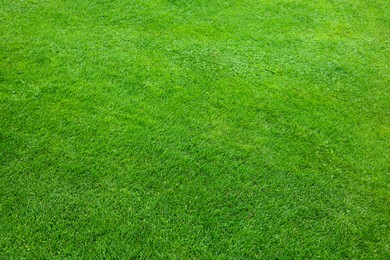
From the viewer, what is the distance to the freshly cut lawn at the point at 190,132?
8.39ft

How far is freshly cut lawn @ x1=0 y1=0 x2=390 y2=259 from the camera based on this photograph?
2557mm

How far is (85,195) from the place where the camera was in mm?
2684

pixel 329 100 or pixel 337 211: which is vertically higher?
pixel 329 100

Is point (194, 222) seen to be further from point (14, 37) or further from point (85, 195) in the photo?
point (14, 37)

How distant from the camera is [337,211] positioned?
9.14ft

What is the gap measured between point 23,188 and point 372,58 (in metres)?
4.29

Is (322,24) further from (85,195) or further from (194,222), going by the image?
(85,195)

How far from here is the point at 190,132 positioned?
128 inches

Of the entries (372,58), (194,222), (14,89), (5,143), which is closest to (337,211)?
(194,222)

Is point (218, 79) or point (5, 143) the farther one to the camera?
point (218, 79)

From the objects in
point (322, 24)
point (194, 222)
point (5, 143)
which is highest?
point (322, 24)

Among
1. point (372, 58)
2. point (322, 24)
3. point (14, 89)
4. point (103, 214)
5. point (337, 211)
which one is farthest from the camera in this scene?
point (322, 24)

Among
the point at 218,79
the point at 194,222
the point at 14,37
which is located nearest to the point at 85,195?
the point at 194,222

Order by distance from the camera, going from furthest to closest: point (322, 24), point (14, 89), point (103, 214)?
point (322, 24) < point (14, 89) < point (103, 214)
